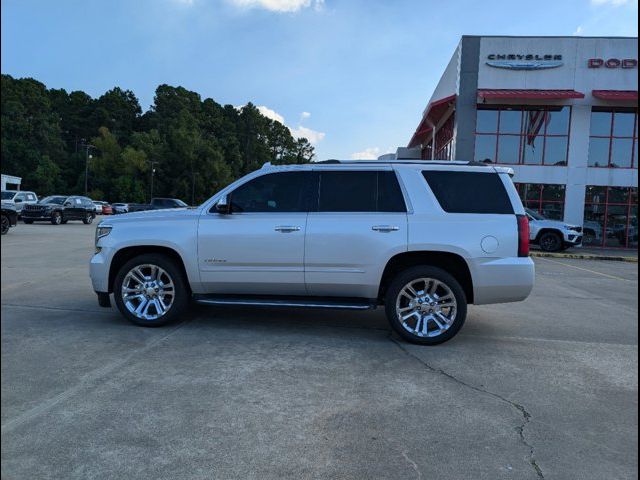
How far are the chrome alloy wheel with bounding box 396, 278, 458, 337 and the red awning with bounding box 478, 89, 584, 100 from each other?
22988 millimetres

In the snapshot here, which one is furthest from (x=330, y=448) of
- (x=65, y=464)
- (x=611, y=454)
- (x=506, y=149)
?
(x=506, y=149)

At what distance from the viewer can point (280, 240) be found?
228 inches

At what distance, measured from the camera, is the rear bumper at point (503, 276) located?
5.55 metres

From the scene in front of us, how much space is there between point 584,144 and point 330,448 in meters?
27.9

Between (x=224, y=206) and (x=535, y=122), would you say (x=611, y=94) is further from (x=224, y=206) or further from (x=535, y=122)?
(x=224, y=206)

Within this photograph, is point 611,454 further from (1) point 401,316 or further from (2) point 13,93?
(2) point 13,93

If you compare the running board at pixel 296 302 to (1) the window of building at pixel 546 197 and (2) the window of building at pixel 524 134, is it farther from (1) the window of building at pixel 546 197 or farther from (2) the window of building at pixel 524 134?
(1) the window of building at pixel 546 197

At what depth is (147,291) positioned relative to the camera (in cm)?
611

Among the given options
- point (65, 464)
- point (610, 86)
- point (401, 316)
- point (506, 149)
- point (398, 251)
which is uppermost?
point (610, 86)

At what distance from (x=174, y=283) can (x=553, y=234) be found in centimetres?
1852

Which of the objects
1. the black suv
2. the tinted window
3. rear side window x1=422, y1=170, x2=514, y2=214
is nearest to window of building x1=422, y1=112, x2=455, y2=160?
the black suv

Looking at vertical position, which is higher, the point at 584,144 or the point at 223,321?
the point at 584,144

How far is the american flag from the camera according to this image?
27.0 m

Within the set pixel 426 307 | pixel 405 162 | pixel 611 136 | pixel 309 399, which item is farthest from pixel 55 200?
pixel 611 136
